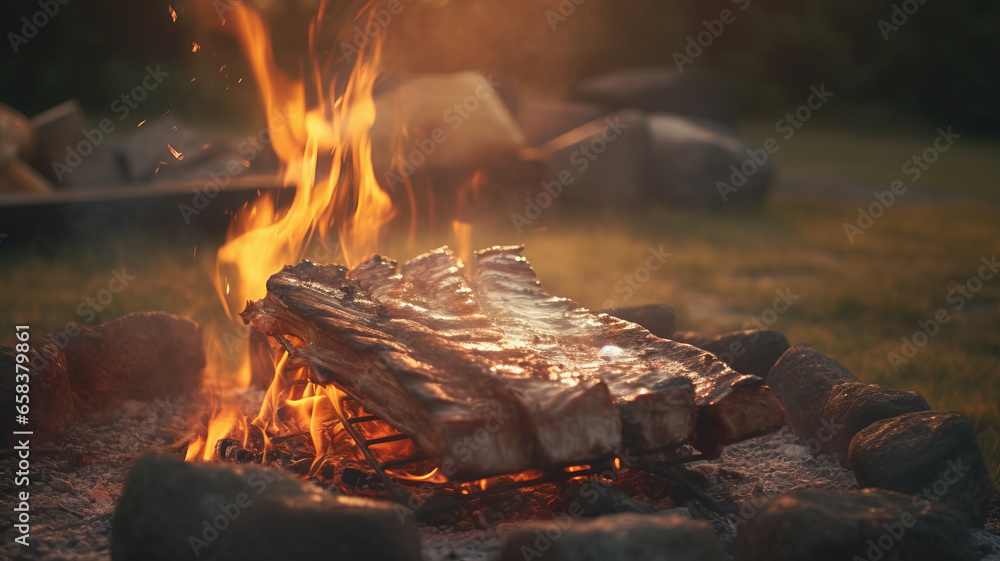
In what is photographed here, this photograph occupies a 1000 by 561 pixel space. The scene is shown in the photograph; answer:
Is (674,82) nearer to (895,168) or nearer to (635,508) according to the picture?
(895,168)

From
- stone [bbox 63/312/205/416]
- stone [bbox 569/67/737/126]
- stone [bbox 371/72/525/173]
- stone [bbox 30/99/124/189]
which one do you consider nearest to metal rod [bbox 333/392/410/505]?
stone [bbox 63/312/205/416]

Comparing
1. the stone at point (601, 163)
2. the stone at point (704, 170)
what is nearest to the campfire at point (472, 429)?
the stone at point (601, 163)

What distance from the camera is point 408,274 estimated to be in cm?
338

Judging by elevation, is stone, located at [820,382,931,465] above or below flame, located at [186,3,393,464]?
below

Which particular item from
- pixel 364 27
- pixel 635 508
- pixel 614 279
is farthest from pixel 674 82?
pixel 635 508

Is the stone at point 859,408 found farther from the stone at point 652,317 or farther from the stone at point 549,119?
the stone at point 549,119

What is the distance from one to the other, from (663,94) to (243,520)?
13.0m

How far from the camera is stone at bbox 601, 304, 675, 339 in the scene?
374cm

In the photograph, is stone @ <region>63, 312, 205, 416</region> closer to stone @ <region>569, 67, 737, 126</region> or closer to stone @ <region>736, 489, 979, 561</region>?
stone @ <region>736, 489, 979, 561</region>

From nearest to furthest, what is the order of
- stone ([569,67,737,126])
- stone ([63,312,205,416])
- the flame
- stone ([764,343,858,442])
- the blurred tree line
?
stone ([764,343,858,442]), stone ([63,312,205,416]), the flame, stone ([569,67,737,126]), the blurred tree line

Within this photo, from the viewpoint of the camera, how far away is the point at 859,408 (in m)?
2.83

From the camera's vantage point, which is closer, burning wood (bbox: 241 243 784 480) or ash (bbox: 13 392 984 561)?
burning wood (bbox: 241 243 784 480)

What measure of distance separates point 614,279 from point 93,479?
14.4 feet

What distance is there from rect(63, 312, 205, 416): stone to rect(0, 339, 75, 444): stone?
15 cm
